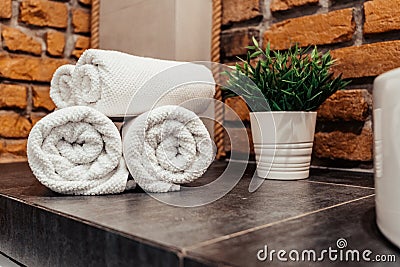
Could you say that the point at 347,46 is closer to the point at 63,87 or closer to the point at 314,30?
the point at 314,30

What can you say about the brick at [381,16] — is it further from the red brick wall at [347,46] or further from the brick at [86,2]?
the brick at [86,2]

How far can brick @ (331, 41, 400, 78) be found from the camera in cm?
90

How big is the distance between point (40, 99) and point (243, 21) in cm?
64

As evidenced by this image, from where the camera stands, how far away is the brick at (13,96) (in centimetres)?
123

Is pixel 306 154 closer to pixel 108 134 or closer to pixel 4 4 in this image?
pixel 108 134

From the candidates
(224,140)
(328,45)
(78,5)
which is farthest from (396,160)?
(78,5)

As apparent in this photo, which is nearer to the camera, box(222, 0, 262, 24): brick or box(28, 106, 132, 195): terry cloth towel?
box(28, 106, 132, 195): terry cloth towel

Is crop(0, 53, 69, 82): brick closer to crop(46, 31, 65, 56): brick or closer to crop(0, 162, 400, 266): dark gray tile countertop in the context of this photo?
crop(46, 31, 65, 56): brick

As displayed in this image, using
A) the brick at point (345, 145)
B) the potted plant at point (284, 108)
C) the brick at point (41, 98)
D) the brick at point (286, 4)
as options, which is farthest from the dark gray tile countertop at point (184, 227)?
the brick at point (41, 98)

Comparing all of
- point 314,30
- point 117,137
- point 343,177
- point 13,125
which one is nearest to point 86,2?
point 13,125

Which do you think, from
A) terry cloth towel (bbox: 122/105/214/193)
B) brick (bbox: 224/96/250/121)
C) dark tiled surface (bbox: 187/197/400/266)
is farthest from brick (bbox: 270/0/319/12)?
dark tiled surface (bbox: 187/197/400/266)

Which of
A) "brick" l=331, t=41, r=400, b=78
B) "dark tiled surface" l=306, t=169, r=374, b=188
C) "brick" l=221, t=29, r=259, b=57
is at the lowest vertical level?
"dark tiled surface" l=306, t=169, r=374, b=188

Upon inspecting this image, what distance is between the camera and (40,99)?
4.28ft

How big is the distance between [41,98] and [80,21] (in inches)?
11.3
